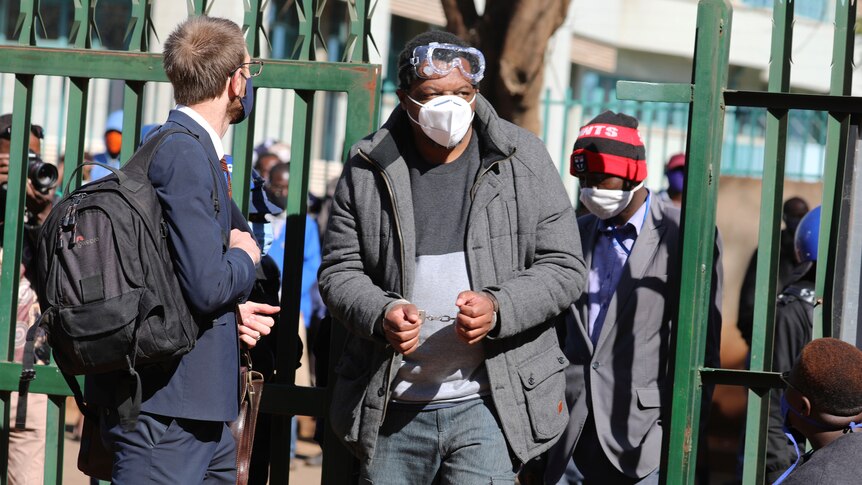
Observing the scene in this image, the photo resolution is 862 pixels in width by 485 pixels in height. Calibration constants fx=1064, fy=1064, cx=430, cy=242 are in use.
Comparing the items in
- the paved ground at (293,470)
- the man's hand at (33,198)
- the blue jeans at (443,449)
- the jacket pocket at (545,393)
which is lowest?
the paved ground at (293,470)

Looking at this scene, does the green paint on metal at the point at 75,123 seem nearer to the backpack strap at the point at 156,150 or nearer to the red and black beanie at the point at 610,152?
the backpack strap at the point at 156,150

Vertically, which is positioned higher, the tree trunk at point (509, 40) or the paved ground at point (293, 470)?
the tree trunk at point (509, 40)

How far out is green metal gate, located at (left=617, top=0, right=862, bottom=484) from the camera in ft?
10.9

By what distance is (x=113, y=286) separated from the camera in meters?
2.85

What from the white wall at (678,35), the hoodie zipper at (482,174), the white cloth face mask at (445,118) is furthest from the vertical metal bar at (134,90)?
the white wall at (678,35)

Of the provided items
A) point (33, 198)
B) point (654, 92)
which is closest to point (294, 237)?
point (654, 92)

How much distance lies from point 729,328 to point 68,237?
Result: 19.2 feet

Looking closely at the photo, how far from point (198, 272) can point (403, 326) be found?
59cm

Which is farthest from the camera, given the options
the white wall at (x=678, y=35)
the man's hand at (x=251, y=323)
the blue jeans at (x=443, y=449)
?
the white wall at (x=678, y=35)

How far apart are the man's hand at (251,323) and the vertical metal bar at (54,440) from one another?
940 mm

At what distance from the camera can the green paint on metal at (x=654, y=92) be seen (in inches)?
128

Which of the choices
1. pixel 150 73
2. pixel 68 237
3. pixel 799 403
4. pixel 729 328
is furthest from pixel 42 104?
pixel 799 403

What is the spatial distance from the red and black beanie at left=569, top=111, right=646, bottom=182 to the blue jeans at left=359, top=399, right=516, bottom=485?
3.68 ft

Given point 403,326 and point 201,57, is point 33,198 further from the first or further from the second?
point 403,326
